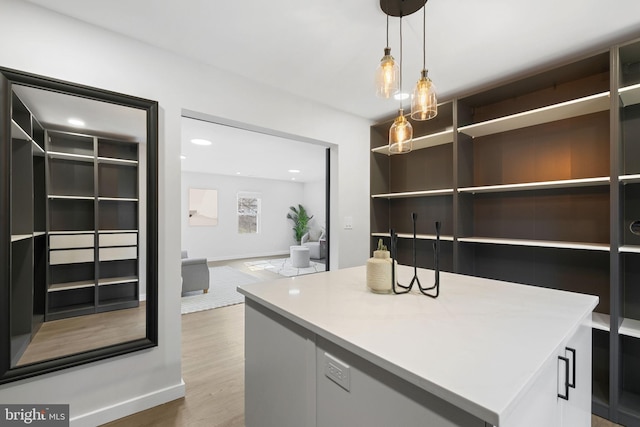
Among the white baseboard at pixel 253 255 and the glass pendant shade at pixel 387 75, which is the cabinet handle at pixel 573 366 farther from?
the white baseboard at pixel 253 255

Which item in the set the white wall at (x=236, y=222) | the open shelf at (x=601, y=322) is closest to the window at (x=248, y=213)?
the white wall at (x=236, y=222)

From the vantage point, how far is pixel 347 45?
1.90 metres

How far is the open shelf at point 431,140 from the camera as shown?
8.79 feet

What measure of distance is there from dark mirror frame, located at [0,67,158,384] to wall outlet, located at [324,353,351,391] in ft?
4.82

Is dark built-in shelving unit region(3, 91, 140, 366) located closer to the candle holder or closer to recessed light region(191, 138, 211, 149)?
the candle holder

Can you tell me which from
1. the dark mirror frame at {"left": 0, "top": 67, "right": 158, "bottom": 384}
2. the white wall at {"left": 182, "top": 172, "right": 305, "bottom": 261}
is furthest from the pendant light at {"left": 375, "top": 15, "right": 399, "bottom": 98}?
the white wall at {"left": 182, "top": 172, "right": 305, "bottom": 261}

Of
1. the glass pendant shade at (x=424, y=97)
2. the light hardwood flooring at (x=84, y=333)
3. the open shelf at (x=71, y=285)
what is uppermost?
the glass pendant shade at (x=424, y=97)

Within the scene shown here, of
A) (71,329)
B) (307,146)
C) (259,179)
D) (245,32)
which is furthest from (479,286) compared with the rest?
(259,179)

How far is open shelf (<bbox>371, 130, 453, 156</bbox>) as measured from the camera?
8.79 feet

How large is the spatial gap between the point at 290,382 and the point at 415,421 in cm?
57

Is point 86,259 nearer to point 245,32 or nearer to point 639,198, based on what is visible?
point 245,32

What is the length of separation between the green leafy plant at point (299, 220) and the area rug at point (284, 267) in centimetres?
175

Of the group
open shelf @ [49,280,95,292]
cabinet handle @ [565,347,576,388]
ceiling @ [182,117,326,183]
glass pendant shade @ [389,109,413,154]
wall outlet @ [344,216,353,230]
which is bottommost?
cabinet handle @ [565,347,576,388]

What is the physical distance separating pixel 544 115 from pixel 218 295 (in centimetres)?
461
